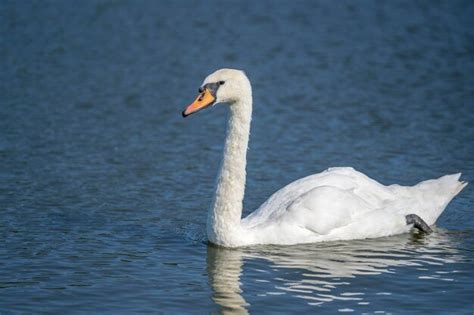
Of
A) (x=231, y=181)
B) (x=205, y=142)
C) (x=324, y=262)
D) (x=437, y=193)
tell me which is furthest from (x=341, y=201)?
(x=205, y=142)

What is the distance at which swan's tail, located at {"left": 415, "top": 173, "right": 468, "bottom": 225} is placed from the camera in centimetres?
1273

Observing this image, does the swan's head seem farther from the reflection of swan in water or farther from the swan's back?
the reflection of swan in water

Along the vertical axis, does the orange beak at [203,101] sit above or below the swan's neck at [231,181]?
above

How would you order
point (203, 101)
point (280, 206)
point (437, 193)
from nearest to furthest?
point (203, 101) < point (280, 206) < point (437, 193)

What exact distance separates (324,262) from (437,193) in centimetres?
234

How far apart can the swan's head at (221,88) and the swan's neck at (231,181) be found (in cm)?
11

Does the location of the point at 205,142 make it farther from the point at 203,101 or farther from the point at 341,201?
the point at 203,101

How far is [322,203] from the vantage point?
11.8 m

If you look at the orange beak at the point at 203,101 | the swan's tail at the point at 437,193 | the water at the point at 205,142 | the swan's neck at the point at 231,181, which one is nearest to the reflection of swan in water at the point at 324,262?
the water at the point at 205,142

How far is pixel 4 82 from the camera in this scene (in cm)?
2144

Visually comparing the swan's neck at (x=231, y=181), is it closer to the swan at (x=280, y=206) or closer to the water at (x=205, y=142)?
the swan at (x=280, y=206)

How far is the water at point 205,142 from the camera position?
10.3 m

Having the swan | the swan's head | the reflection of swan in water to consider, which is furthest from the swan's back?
the swan's head

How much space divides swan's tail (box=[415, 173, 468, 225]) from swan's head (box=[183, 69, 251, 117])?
2.64 metres
